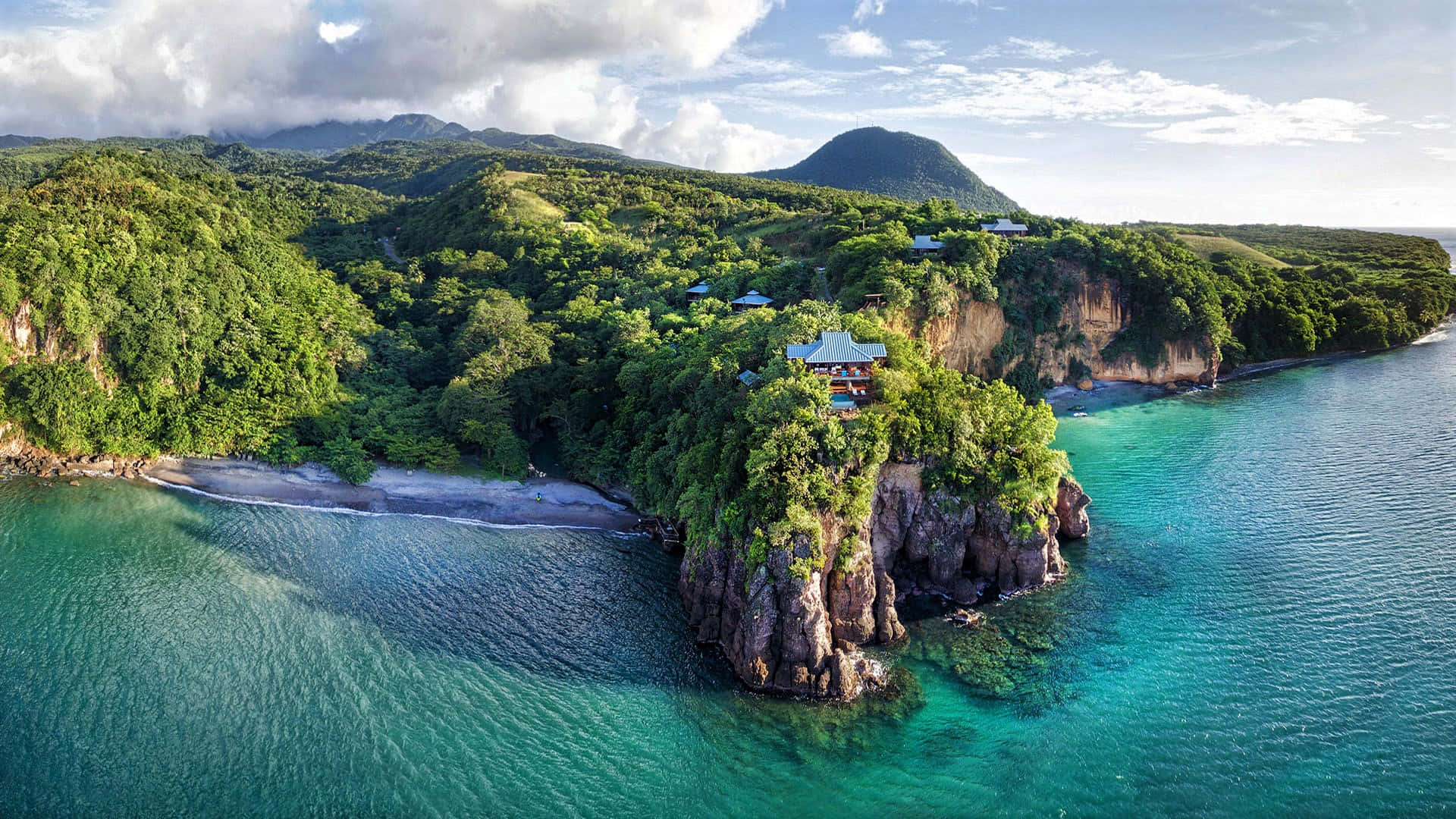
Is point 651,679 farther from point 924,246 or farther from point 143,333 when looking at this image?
point 143,333

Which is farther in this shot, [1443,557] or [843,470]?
[1443,557]

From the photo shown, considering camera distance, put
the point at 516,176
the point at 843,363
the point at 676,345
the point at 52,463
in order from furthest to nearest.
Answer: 1. the point at 516,176
2. the point at 676,345
3. the point at 52,463
4. the point at 843,363

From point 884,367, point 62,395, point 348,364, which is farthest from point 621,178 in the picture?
point 884,367

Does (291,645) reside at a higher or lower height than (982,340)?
lower

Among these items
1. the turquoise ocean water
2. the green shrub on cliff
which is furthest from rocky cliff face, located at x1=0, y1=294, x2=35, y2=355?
the turquoise ocean water

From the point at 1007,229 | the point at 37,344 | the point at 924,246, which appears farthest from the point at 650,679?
the point at 1007,229

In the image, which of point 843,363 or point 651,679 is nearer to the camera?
point 651,679

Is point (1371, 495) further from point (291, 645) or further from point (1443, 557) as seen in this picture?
point (291, 645)

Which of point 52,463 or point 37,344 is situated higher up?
point 37,344
